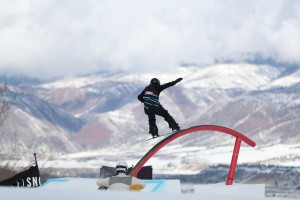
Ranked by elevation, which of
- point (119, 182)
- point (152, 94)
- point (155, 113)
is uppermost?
point (152, 94)

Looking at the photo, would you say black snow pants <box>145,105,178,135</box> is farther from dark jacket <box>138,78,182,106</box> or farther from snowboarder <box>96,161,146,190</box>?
snowboarder <box>96,161,146,190</box>

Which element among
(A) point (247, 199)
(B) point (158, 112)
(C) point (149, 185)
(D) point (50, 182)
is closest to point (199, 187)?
(C) point (149, 185)

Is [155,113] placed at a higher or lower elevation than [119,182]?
higher

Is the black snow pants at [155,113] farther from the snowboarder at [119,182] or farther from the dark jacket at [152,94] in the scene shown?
the snowboarder at [119,182]

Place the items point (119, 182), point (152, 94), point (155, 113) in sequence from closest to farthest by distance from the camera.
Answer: point (119, 182), point (152, 94), point (155, 113)

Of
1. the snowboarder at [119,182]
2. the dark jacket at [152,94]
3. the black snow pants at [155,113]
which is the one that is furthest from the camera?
the black snow pants at [155,113]

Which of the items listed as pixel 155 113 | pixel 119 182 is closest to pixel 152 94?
pixel 155 113

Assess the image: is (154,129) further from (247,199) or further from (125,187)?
(247,199)

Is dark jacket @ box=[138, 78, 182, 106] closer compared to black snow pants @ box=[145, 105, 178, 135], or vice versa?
dark jacket @ box=[138, 78, 182, 106]

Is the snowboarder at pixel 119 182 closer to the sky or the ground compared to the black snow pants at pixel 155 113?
closer to the ground

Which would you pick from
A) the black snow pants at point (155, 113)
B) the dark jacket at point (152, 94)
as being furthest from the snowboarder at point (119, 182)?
the black snow pants at point (155, 113)

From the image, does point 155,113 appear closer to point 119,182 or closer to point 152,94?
point 152,94

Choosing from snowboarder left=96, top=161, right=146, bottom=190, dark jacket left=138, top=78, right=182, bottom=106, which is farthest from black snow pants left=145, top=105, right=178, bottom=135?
snowboarder left=96, top=161, right=146, bottom=190

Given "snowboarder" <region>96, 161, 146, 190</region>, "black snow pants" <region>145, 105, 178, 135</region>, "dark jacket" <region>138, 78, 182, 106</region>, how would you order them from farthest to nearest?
"black snow pants" <region>145, 105, 178, 135</region>
"dark jacket" <region>138, 78, 182, 106</region>
"snowboarder" <region>96, 161, 146, 190</region>
